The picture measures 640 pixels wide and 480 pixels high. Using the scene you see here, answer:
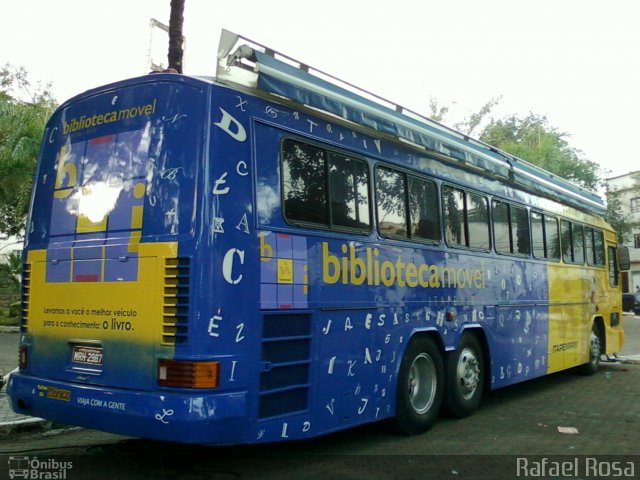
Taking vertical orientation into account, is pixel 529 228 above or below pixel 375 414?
above

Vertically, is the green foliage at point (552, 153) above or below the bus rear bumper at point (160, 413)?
above

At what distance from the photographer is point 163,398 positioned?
Result: 447 cm

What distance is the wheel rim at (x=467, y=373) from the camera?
7.45 m

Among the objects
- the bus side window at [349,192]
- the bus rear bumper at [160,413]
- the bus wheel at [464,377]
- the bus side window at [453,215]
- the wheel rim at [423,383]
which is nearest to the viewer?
the bus rear bumper at [160,413]

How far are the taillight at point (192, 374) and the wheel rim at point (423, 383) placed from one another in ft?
9.37

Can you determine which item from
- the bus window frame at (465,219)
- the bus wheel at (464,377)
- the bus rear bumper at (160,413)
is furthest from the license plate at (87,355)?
the bus window frame at (465,219)

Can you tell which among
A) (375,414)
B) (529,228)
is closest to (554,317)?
(529,228)

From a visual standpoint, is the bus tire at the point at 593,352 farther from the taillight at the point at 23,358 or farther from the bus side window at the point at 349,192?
the taillight at the point at 23,358

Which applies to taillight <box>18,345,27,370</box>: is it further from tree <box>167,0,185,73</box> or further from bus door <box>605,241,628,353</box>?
bus door <box>605,241,628,353</box>

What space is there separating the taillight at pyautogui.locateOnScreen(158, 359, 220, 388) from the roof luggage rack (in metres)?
2.21

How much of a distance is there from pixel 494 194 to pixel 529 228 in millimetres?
1250

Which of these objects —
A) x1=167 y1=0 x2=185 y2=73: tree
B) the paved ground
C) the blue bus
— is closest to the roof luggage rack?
the blue bus

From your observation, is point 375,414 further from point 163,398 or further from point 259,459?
point 163,398

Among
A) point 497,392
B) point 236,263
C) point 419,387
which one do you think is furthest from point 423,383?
point 497,392
